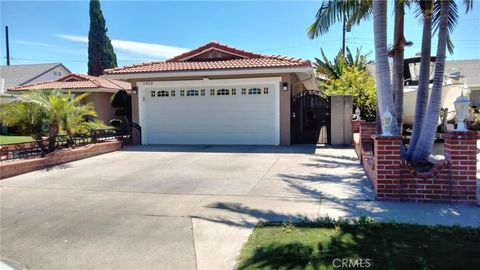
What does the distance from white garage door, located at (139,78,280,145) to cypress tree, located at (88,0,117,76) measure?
29857mm

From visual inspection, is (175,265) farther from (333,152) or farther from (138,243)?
(333,152)

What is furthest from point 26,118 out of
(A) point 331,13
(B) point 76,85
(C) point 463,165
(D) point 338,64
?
(D) point 338,64

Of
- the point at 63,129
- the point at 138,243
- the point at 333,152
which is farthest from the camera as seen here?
the point at 333,152

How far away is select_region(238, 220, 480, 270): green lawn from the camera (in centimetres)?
397

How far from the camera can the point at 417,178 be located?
21.2ft

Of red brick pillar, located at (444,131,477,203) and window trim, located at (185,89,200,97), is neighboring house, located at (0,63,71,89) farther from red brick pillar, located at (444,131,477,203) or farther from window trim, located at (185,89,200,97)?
red brick pillar, located at (444,131,477,203)

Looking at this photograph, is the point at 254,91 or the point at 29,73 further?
the point at 29,73

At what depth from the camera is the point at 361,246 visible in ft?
14.5

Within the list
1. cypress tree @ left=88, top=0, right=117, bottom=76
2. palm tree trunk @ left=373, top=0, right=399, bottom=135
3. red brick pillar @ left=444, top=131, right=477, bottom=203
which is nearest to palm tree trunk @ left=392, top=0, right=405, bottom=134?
palm tree trunk @ left=373, top=0, right=399, bottom=135

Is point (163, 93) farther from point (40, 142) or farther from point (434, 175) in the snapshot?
point (434, 175)

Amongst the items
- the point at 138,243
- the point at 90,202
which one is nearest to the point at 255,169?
the point at 90,202

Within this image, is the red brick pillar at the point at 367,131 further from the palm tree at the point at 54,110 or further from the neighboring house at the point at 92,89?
the neighboring house at the point at 92,89

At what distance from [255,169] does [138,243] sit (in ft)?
17.5

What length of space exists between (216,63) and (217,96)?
1363mm
